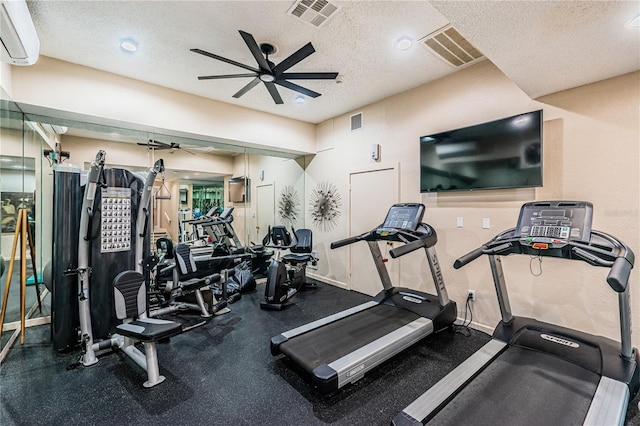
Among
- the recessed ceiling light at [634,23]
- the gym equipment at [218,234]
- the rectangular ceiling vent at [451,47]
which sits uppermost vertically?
the rectangular ceiling vent at [451,47]

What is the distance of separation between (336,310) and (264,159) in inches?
139

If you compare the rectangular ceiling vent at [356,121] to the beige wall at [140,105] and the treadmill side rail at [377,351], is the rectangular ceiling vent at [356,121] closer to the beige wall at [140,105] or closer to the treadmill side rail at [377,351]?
the beige wall at [140,105]

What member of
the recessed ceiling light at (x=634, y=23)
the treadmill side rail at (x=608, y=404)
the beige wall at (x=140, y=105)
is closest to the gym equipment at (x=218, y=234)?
the beige wall at (x=140, y=105)

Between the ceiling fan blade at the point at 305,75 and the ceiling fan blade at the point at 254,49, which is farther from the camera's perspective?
the ceiling fan blade at the point at 305,75

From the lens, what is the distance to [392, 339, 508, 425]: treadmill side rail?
1.73m

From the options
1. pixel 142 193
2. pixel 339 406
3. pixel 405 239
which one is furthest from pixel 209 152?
pixel 339 406

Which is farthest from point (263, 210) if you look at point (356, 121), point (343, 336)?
point (343, 336)

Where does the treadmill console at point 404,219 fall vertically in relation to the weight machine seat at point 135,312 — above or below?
above

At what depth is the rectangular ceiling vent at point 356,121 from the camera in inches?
194

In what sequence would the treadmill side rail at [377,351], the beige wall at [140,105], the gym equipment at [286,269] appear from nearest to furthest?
the treadmill side rail at [377,351]
the beige wall at [140,105]
the gym equipment at [286,269]

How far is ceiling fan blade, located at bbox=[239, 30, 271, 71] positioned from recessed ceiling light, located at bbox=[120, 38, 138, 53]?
4.68 feet

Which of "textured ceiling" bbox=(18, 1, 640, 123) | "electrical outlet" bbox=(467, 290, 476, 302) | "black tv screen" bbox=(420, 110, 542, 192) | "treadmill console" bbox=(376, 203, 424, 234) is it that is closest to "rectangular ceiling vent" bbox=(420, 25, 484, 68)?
"textured ceiling" bbox=(18, 1, 640, 123)

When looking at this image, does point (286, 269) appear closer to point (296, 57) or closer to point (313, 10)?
point (296, 57)

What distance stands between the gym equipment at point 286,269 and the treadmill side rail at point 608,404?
127 inches
